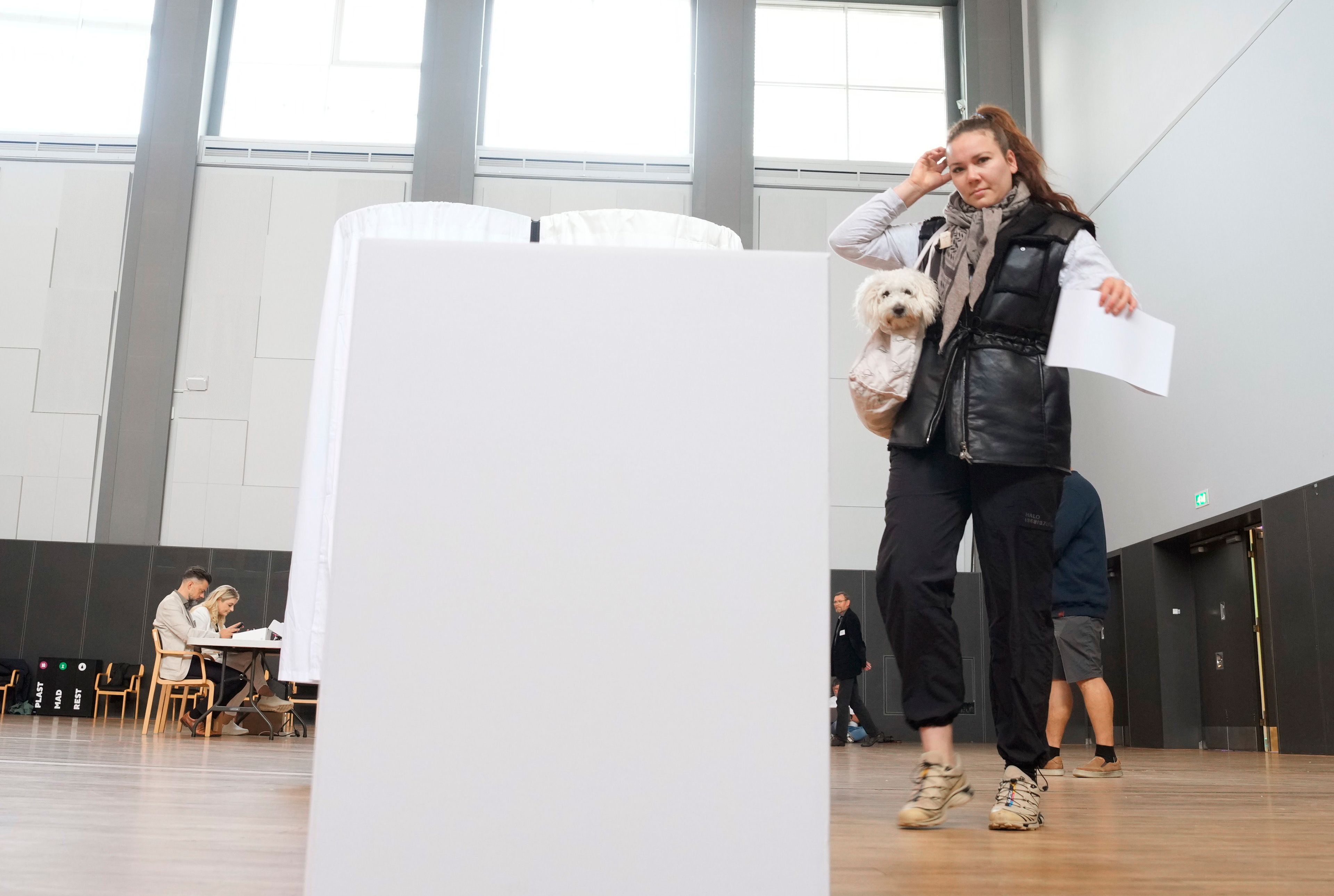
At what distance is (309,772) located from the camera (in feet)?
9.83

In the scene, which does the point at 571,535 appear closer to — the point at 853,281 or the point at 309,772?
the point at 309,772

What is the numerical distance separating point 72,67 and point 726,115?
6.28m

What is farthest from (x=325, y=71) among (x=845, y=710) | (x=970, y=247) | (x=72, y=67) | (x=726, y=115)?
(x=970, y=247)

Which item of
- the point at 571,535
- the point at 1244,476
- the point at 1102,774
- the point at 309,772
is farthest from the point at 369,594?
the point at 1244,476

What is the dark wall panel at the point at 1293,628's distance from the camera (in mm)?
6266

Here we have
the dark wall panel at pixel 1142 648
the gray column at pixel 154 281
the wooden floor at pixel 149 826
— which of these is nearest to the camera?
the wooden floor at pixel 149 826

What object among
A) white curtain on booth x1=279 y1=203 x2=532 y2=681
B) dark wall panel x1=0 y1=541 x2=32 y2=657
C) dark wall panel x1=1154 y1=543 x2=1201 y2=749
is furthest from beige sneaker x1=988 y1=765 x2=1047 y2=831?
dark wall panel x1=0 y1=541 x2=32 y2=657

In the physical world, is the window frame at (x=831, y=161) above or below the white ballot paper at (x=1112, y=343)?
above

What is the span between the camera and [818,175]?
10.6m

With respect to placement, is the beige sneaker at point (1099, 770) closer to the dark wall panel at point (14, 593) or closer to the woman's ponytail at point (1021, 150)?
the woman's ponytail at point (1021, 150)

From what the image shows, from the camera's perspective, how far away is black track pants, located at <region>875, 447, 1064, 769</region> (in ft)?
6.43

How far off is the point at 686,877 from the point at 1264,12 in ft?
24.8

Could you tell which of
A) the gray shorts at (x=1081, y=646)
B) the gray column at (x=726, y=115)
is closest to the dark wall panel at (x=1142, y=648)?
the gray column at (x=726, y=115)

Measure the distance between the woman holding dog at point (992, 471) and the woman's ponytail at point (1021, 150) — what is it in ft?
0.17
